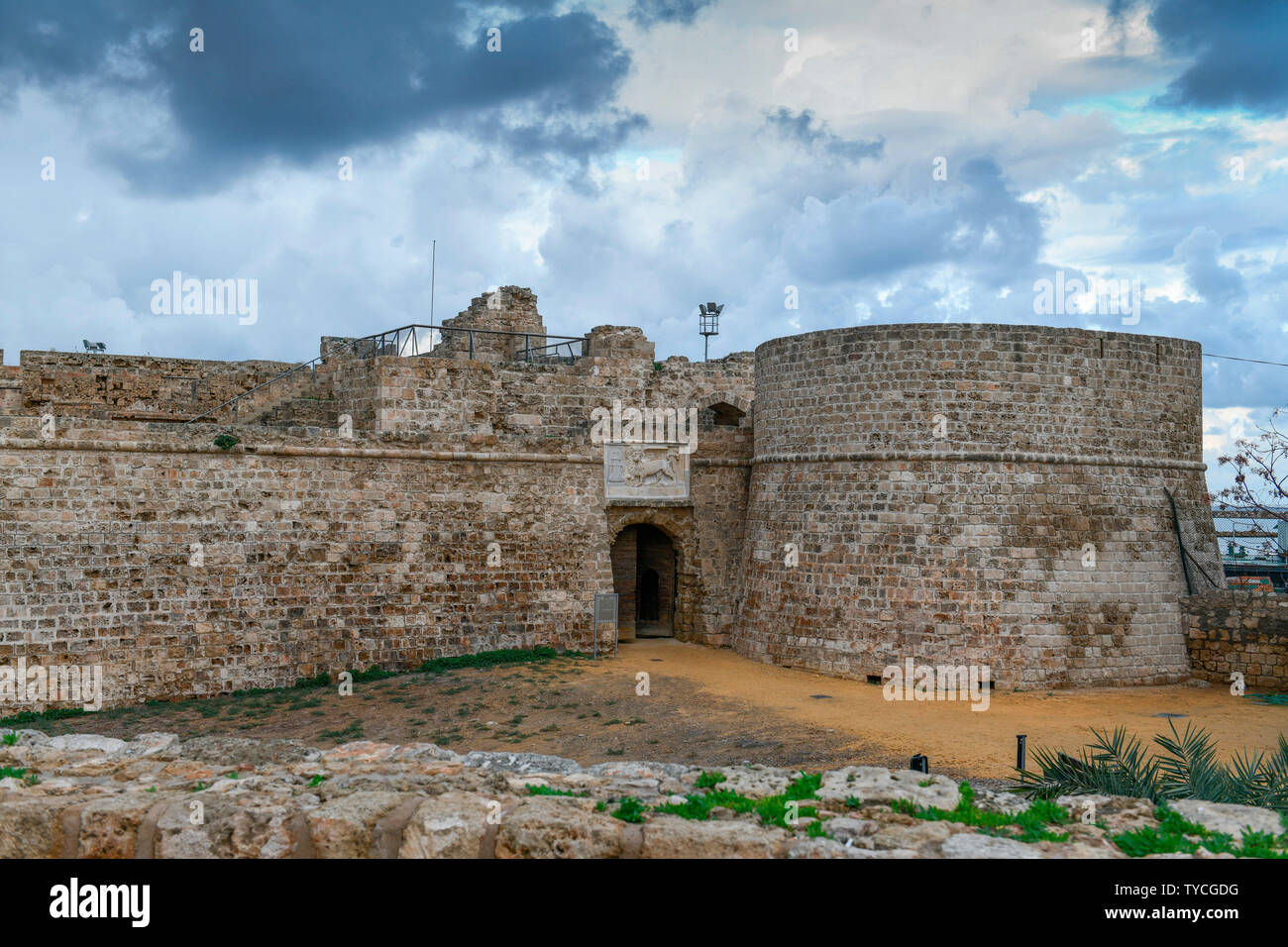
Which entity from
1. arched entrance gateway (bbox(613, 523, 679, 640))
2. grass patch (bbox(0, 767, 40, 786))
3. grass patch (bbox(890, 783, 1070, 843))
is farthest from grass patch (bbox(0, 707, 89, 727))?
grass patch (bbox(890, 783, 1070, 843))

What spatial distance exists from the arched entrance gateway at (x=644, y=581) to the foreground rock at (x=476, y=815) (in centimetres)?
1236

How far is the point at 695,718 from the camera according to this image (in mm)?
14367

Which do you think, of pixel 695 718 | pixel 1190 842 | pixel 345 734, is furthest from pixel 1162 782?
pixel 345 734

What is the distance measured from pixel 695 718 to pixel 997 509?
628 cm

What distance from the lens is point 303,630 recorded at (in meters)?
15.8

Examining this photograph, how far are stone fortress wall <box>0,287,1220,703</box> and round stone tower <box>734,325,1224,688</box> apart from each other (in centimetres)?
4

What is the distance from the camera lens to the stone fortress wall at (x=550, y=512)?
14.5 m

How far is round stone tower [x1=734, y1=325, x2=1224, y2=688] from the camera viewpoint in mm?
16344

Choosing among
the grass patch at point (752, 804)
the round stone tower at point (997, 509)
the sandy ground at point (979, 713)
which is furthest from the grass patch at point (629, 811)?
the round stone tower at point (997, 509)

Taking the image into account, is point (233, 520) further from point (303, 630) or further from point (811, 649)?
point (811, 649)

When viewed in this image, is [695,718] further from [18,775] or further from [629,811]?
[18,775]

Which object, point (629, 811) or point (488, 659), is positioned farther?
point (488, 659)
